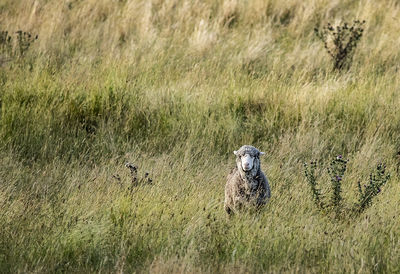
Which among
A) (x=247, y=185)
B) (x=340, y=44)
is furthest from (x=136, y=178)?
(x=340, y=44)

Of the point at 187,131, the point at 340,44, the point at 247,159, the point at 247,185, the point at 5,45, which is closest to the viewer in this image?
the point at 247,159

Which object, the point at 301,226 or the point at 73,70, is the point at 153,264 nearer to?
the point at 301,226

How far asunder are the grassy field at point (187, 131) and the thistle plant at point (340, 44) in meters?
0.14

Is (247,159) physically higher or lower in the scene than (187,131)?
higher

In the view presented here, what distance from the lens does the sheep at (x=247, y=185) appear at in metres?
4.85

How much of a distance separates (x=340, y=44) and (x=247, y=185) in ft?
14.1

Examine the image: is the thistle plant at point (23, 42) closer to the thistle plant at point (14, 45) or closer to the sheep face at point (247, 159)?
the thistle plant at point (14, 45)

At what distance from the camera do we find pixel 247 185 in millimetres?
4914

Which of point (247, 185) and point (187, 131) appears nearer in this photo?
point (247, 185)

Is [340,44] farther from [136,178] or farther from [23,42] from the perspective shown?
[23,42]

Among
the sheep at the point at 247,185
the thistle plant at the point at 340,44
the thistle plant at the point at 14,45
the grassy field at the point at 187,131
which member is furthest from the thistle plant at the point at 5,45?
the sheep at the point at 247,185

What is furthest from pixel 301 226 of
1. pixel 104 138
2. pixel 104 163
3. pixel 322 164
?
pixel 104 138

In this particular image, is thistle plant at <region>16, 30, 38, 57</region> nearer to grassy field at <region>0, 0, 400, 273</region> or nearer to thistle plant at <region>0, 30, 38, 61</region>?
thistle plant at <region>0, 30, 38, 61</region>

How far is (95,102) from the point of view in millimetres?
7188
